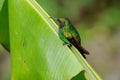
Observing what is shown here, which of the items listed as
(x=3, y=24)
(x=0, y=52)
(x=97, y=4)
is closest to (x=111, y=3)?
(x=97, y=4)

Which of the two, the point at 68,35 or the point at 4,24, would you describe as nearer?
the point at 68,35

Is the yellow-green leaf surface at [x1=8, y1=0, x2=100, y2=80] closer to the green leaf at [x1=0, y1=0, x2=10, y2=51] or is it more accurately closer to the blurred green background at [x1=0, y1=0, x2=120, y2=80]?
the green leaf at [x1=0, y1=0, x2=10, y2=51]

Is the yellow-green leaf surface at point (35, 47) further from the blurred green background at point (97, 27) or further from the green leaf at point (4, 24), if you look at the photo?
the blurred green background at point (97, 27)

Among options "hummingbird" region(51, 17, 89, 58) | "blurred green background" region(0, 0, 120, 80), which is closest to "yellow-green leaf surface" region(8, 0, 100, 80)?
"hummingbird" region(51, 17, 89, 58)

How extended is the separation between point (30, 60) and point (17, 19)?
0.17m

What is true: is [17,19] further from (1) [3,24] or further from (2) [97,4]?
(2) [97,4]

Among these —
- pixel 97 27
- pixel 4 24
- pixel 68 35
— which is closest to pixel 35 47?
pixel 68 35

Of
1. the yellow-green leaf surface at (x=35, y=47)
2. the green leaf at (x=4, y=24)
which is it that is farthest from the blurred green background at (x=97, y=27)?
the yellow-green leaf surface at (x=35, y=47)

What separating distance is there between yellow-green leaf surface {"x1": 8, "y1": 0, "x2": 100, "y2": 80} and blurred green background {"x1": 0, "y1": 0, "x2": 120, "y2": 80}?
2.15 m

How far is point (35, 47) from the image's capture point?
164cm

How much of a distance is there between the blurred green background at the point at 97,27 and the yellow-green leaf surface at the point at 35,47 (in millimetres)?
2147

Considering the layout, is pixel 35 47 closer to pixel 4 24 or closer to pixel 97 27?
pixel 4 24

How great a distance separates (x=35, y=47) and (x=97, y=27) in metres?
2.80

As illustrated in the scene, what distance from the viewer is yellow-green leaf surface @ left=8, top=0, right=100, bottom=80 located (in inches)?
A: 59.7
